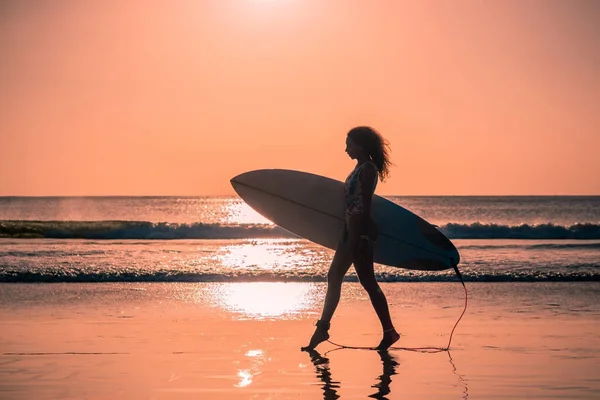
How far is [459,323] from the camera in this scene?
9094 mm

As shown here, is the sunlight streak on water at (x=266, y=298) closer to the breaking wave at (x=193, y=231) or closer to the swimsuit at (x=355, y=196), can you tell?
the swimsuit at (x=355, y=196)

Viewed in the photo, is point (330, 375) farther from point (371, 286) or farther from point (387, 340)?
point (371, 286)

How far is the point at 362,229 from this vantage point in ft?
24.4

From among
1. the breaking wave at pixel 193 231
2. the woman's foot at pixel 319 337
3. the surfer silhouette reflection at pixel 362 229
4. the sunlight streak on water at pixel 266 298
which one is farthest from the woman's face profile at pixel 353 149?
the breaking wave at pixel 193 231

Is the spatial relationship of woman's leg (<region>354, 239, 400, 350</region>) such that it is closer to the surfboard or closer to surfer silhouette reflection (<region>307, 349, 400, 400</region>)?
surfer silhouette reflection (<region>307, 349, 400, 400</region>)

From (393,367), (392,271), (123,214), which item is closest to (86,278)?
(392,271)

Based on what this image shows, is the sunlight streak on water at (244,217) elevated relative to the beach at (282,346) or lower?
elevated

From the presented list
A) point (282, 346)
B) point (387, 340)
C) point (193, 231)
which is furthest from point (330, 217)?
point (193, 231)

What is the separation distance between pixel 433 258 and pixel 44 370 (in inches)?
162

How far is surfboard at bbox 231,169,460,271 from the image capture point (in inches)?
354

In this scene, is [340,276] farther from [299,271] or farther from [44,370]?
[299,271]

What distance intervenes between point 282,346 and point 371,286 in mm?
904

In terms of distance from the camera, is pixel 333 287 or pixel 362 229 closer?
pixel 362 229

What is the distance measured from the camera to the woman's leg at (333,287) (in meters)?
7.43
